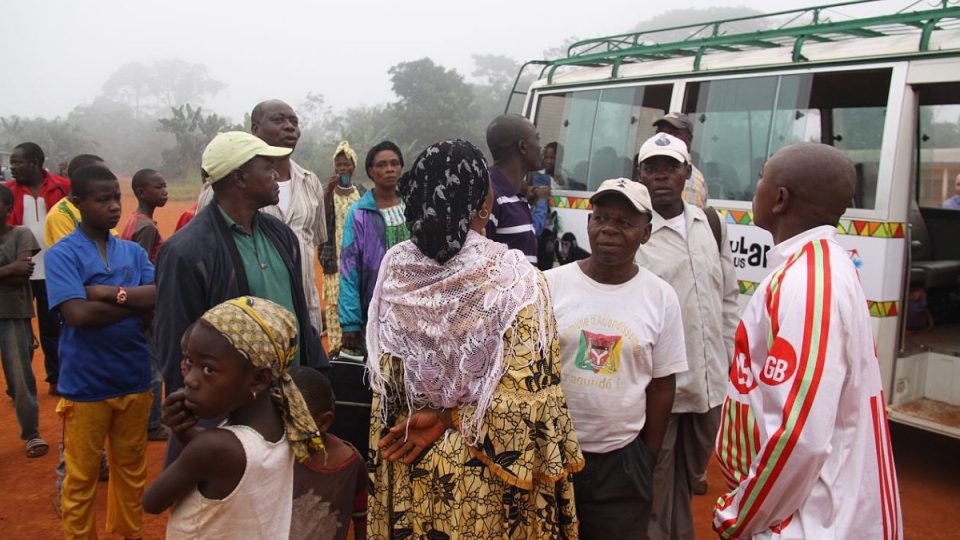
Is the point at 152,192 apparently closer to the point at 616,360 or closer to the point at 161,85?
the point at 616,360

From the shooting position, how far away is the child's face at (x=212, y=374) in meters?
1.96

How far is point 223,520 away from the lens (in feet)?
6.41

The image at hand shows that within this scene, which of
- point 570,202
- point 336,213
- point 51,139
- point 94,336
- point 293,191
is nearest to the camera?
point 94,336

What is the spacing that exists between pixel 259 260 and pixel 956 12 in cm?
441

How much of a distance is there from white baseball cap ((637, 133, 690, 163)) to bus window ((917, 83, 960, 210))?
8.32 feet

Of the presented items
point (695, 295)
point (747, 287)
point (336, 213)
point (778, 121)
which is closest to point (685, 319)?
point (695, 295)

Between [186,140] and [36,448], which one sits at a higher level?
[186,140]

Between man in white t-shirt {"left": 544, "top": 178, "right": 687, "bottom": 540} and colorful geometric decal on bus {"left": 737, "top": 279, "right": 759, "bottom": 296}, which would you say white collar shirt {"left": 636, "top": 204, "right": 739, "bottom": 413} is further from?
colorful geometric decal on bus {"left": 737, "top": 279, "right": 759, "bottom": 296}

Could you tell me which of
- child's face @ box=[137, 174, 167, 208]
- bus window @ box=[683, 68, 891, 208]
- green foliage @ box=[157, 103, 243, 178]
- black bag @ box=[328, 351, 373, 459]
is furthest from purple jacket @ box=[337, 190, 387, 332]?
green foliage @ box=[157, 103, 243, 178]

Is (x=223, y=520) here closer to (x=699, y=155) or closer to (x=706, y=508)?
(x=706, y=508)

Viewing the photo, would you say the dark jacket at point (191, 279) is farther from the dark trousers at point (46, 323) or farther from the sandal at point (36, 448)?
the dark trousers at point (46, 323)

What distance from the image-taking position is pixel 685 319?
312cm

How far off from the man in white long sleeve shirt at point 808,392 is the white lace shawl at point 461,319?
594 millimetres

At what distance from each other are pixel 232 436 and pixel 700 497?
3.46 m
